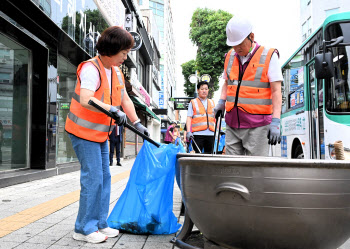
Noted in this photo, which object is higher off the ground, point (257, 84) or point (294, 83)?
point (294, 83)

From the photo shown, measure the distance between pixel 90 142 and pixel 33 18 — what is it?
5.07 metres

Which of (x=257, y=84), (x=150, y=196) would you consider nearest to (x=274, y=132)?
(x=257, y=84)

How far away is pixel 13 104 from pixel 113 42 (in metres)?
4.77

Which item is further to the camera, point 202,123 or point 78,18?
point 78,18

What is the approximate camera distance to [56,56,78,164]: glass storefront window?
27.9 feet

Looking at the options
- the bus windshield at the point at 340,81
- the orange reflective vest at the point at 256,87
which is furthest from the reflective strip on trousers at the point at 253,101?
the bus windshield at the point at 340,81

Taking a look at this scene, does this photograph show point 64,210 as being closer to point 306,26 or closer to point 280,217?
point 280,217

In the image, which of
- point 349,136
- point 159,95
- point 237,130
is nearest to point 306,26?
point 159,95

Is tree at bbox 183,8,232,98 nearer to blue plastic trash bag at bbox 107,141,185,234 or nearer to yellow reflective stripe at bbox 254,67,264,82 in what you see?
yellow reflective stripe at bbox 254,67,264,82

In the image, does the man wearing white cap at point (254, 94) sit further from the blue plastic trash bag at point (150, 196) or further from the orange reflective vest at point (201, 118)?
the orange reflective vest at point (201, 118)

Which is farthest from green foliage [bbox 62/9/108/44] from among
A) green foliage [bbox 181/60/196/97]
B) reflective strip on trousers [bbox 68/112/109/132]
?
green foliage [bbox 181/60/196/97]

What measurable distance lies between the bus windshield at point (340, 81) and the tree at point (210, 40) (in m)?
20.5

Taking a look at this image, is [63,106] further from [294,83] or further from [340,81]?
[340,81]

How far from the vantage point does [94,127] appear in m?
2.74
